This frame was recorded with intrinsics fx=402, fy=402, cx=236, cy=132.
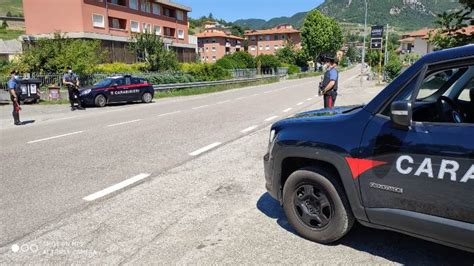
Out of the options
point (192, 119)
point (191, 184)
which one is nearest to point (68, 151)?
point (191, 184)

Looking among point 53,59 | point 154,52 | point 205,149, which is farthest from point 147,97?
point 154,52

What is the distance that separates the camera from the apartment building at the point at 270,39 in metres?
122

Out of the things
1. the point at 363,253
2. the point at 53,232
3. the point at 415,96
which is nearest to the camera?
the point at 415,96

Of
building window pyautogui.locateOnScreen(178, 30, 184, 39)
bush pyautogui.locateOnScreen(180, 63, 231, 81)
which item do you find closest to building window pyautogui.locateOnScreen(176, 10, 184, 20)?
building window pyautogui.locateOnScreen(178, 30, 184, 39)

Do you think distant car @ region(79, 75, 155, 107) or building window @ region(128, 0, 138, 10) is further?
building window @ region(128, 0, 138, 10)

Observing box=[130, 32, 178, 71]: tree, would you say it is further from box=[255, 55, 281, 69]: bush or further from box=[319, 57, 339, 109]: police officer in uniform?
box=[255, 55, 281, 69]: bush

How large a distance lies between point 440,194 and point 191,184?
11.7 ft

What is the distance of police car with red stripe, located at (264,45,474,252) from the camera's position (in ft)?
9.01

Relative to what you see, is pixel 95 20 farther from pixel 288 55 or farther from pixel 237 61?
pixel 288 55

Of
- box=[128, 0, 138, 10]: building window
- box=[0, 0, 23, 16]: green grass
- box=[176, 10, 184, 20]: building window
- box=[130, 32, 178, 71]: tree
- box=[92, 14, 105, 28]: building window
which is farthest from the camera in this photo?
box=[0, 0, 23, 16]: green grass

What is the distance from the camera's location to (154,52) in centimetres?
3600

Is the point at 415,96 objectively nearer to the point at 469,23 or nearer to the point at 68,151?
the point at 469,23

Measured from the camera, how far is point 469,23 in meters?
7.56

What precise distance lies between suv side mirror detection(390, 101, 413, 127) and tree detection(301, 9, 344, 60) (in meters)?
85.3
